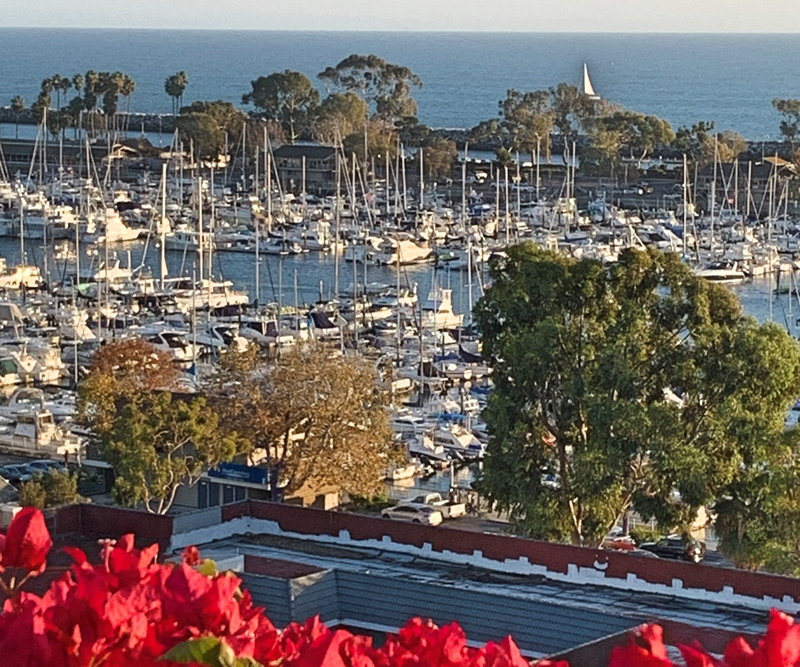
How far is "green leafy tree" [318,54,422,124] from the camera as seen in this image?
87812mm

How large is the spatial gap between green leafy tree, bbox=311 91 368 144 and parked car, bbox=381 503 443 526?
2224 inches

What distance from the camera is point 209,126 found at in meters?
78.9

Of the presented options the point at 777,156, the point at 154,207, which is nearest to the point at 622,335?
the point at 154,207

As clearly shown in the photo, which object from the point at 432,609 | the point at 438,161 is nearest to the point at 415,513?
the point at 432,609

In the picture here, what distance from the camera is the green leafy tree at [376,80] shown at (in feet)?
288

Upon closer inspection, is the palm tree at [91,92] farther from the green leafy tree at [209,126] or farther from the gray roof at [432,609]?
the gray roof at [432,609]

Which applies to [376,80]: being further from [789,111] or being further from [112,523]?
[112,523]

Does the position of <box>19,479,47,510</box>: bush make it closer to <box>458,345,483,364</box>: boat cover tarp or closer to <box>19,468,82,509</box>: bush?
<box>19,468,82,509</box>: bush

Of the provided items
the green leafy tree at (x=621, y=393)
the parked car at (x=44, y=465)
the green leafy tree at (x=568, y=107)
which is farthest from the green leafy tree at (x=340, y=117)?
the green leafy tree at (x=621, y=393)

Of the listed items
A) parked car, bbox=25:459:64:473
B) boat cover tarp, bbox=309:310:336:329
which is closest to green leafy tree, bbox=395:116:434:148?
boat cover tarp, bbox=309:310:336:329

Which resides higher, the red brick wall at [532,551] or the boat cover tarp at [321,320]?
the red brick wall at [532,551]

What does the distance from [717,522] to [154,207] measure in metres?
45.6

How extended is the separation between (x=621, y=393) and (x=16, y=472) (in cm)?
1001

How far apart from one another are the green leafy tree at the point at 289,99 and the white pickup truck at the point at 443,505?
6108 centimetres
